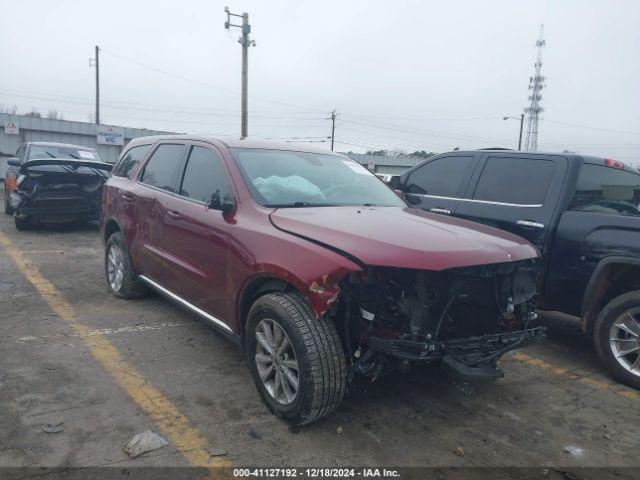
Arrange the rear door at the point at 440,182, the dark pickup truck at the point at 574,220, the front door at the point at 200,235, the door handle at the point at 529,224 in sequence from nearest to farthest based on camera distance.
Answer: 1. the front door at the point at 200,235
2. the dark pickup truck at the point at 574,220
3. the door handle at the point at 529,224
4. the rear door at the point at 440,182

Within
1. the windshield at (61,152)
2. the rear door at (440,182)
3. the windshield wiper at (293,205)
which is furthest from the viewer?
the windshield at (61,152)

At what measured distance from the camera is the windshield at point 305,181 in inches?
149

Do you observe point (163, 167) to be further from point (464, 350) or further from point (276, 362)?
point (464, 350)

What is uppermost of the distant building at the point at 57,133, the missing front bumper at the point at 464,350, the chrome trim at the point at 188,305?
the distant building at the point at 57,133

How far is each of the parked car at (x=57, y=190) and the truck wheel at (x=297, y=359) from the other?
7.54 metres

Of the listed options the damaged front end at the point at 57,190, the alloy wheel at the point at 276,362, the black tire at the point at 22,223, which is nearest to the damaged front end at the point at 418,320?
the alloy wheel at the point at 276,362

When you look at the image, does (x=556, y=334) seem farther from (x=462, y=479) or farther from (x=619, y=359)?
(x=462, y=479)

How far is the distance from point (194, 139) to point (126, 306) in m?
2.03

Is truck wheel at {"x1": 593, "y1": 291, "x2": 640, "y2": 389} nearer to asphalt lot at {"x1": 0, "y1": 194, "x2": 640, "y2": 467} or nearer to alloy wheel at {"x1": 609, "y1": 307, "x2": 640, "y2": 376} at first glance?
alloy wheel at {"x1": 609, "y1": 307, "x2": 640, "y2": 376}

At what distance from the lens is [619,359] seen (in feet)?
13.2

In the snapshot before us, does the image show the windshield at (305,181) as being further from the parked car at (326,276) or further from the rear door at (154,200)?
the rear door at (154,200)

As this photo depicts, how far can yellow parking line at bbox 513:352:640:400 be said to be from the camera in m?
3.91

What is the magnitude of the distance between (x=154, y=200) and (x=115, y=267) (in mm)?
1372

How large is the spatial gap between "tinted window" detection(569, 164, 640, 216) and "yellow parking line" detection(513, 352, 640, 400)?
4.52ft
